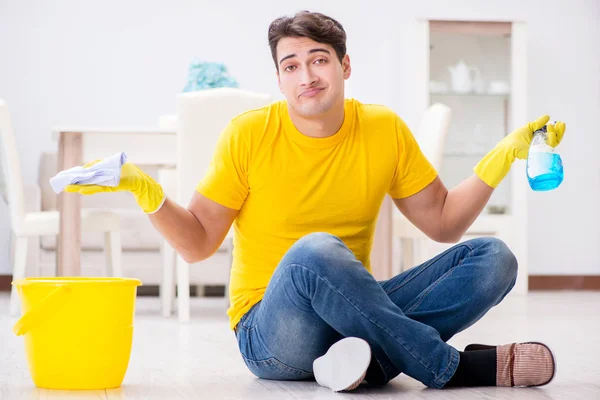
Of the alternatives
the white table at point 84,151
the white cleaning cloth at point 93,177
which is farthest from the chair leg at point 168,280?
the white cleaning cloth at point 93,177

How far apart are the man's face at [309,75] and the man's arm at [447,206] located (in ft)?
0.84

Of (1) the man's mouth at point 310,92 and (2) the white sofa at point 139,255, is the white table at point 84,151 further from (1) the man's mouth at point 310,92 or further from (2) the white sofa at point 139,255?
(1) the man's mouth at point 310,92

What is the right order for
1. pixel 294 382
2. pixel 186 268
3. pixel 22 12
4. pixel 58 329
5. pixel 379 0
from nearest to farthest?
pixel 58 329
pixel 294 382
pixel 186 268
pixel 22 12
pixel 379 0

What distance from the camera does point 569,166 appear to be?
548 centimetres

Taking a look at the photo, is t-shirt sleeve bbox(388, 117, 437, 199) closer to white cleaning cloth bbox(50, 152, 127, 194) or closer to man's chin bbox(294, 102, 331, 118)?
man's chin bbox(294, 102, 331, 118)

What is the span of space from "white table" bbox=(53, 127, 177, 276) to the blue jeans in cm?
175

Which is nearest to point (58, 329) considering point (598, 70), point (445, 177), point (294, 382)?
point (294, 382)

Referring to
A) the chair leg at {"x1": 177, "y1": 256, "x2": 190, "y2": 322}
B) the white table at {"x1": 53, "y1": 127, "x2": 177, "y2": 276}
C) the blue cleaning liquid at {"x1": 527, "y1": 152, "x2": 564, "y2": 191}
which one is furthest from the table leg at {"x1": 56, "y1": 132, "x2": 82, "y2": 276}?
the blue cleaning liquid at {"x1": 527, "y1": 152, "x2": 564, "y2": 191}

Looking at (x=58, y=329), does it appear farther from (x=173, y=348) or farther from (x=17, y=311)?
(x=17, y=311)

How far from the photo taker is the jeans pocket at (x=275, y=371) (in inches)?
66.3

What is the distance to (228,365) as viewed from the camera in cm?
202

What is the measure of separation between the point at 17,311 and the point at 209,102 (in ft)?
3.53

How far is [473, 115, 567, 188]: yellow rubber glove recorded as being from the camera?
173 centimetres

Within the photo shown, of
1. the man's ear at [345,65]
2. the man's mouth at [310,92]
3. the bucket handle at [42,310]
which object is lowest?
the bucket handle at [42,310]
